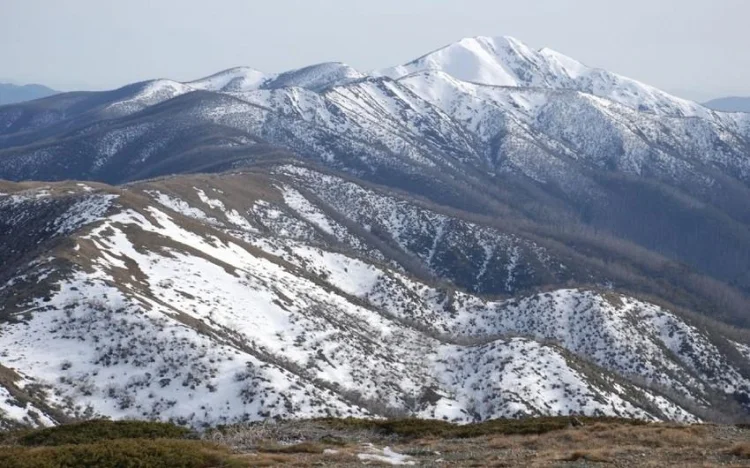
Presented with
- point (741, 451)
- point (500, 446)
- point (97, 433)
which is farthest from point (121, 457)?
point (741, 451)

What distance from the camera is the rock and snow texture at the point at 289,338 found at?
58312 millimetres

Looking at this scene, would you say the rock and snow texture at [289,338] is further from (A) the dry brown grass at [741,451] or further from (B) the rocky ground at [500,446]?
(A) the dry brown grass at [741,451]

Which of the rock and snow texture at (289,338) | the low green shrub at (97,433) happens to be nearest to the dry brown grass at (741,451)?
the low green shrub at (97,433)

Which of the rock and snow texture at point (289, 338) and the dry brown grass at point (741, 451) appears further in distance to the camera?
the rock and snow texture at point (289, 338)

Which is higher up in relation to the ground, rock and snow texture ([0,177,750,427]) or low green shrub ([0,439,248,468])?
low green shrub ([0,439,248,468])

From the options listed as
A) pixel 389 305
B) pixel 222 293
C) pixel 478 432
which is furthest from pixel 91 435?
pixel 389 305

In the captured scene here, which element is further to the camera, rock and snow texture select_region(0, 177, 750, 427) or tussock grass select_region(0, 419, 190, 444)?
rock and snow texture select_region(0, 177, 750, 427)

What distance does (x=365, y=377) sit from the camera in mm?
76750

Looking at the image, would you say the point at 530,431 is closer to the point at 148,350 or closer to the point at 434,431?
the point at 434,431

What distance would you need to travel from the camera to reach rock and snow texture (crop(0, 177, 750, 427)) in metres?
58.3

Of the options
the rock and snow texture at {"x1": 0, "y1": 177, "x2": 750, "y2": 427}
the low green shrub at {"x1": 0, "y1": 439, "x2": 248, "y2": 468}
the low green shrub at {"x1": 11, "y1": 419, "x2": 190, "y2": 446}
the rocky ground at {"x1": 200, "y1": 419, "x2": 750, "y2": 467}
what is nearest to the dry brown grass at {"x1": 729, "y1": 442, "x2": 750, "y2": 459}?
the rocky ground at {"x1": 200, "y1": 419, "x2": 750, "y2": 467}

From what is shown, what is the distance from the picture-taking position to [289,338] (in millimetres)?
80688

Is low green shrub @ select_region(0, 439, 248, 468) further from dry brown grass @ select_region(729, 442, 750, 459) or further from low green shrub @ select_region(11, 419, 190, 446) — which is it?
dry brown grass @ select_region(729, 442, 750, 459)

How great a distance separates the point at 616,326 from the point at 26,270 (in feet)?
316
